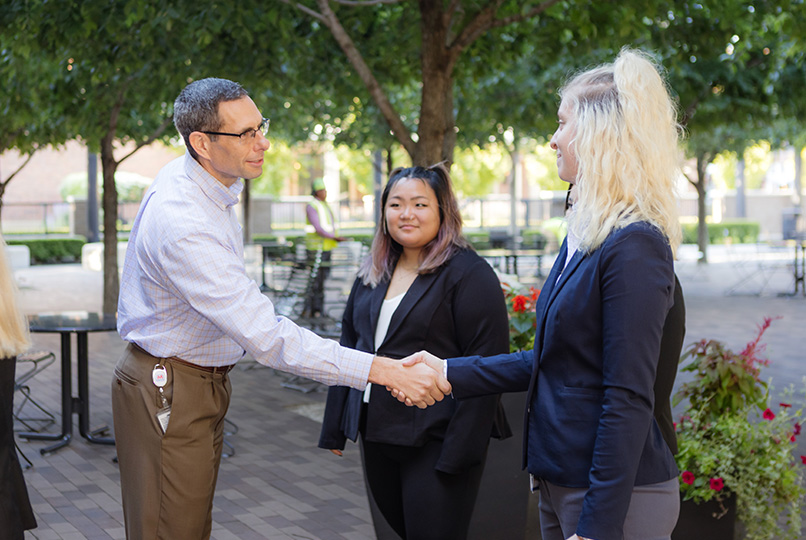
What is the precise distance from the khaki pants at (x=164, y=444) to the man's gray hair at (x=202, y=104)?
70cm

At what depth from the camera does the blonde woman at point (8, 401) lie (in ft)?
11.1

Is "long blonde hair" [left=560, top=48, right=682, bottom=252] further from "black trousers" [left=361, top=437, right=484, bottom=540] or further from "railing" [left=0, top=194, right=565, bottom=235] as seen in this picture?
"railing" [left=0, top=194, right=565, bottom=235]

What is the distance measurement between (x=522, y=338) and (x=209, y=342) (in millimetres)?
2446

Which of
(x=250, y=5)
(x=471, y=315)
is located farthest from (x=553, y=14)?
(x=471, y=315)

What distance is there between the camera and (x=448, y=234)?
3.59 metres

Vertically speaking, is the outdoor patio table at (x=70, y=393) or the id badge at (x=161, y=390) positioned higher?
the id badge at (x=161, y=390)

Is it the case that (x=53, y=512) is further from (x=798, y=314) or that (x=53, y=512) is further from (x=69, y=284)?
(x=69, y=284)

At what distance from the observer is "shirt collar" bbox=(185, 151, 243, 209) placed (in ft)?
9.14

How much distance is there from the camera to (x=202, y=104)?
9.30ft

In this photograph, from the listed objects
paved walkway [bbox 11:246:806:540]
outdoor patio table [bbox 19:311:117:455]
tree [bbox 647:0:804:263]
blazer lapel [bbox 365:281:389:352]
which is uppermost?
tree [bbox 647:0:804:263]

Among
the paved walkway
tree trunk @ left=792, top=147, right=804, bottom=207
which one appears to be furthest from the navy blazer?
tree trunk @ left=792, top=147, right=804, bottom=207

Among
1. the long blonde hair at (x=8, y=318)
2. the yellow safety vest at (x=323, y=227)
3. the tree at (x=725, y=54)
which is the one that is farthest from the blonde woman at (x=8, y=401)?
the yellow safety vest at (x=323, y=227)

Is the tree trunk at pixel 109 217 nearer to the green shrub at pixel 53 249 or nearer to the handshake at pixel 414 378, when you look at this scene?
the handshake at pixel 414 378

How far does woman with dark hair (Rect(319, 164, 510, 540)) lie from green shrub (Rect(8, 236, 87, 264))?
80.0ft
